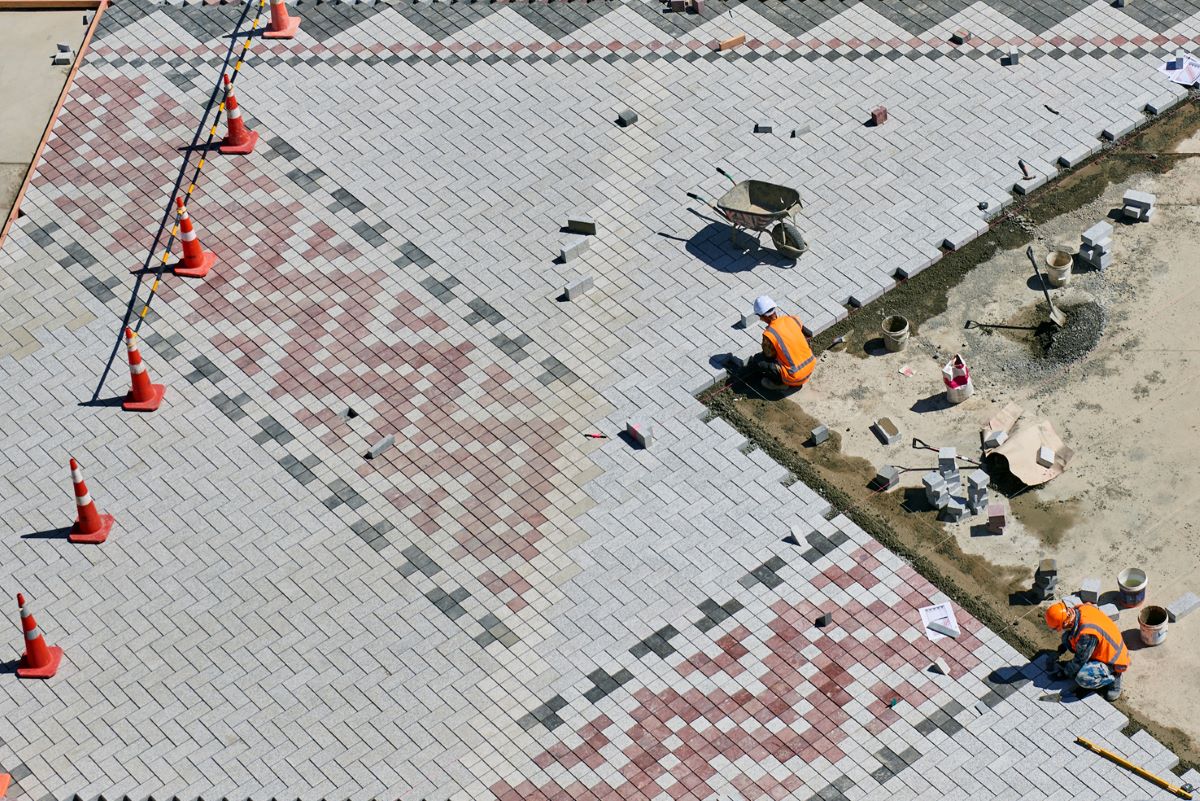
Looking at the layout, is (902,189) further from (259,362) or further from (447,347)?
(259,362)

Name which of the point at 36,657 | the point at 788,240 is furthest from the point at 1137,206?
the point at 36,657

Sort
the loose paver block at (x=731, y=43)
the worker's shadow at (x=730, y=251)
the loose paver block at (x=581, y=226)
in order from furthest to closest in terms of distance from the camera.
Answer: the loose paver block at (x=731, y=43) < the loose paver block at (x=581, y=226) < the worker's shadow at (x=730, y=251)

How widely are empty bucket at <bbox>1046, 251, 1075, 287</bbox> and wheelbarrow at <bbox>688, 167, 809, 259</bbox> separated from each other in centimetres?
319

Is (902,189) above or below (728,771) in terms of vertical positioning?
above

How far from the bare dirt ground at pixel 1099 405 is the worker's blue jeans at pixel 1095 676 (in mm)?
465

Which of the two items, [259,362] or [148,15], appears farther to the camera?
[148,15]

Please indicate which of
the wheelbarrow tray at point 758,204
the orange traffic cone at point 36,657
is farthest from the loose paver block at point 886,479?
the orange traffic cone at point 36,657

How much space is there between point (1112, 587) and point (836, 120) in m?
9.07

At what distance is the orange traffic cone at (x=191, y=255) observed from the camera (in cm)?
3281

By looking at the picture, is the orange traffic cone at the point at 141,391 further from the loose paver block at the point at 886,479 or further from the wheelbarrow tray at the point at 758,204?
the loose paver block at the point at 886,479

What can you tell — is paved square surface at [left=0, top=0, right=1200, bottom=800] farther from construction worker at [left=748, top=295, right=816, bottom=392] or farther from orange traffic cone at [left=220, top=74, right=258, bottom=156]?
construction worker at [left=748, top=295, right=816, bottom=392]

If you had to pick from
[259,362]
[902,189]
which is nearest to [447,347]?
[259,362]

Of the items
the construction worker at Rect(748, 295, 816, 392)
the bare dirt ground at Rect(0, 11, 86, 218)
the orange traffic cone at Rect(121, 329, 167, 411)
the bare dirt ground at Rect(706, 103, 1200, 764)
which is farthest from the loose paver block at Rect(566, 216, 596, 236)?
the bare dirt ground at Rect(0, 11, 86, 218)

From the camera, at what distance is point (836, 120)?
35.1 metres
